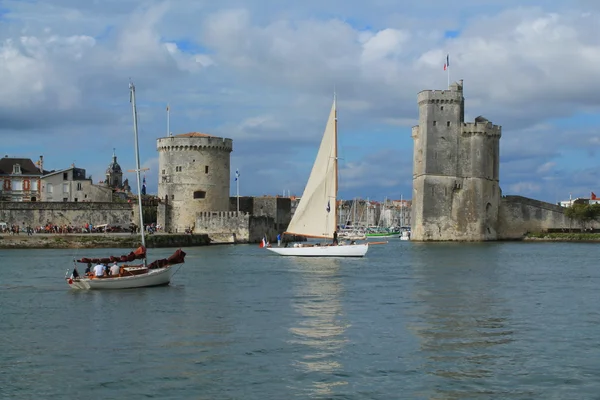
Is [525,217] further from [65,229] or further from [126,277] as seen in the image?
[126,277]

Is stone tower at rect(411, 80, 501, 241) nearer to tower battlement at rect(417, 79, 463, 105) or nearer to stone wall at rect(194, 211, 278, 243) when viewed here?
tower battlement at rect(417, 79, 463, 105)

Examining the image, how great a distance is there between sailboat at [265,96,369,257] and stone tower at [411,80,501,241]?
28.0m

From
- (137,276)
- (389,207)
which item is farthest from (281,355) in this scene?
(389,207)

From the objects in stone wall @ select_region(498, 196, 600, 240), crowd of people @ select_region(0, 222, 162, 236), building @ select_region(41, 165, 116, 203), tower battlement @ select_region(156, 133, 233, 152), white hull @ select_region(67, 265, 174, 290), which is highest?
tower battlement @ select_region(156, 133, 233, 152)

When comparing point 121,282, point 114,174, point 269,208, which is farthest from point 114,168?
point 121,282

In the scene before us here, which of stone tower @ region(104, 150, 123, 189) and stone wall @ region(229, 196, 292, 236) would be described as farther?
stone tower @ region(104, 150, 123, 189)

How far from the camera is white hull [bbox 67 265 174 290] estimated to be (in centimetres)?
2919

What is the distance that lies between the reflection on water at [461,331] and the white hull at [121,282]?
8431 millimetres

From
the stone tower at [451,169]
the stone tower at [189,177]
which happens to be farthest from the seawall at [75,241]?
the stone tower at [451,169]

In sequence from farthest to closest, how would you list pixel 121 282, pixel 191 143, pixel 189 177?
pixel 189 177 → pixel 191 143 → pixel 121 282

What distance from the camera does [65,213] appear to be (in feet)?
220

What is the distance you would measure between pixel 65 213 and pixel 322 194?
2824cm

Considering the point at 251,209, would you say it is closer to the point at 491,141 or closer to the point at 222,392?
the point at 491,141

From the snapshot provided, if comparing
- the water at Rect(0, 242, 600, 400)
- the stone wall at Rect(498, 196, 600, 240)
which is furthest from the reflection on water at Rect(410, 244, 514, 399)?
the stone wall at Rect(498, 196, 600, 240)
